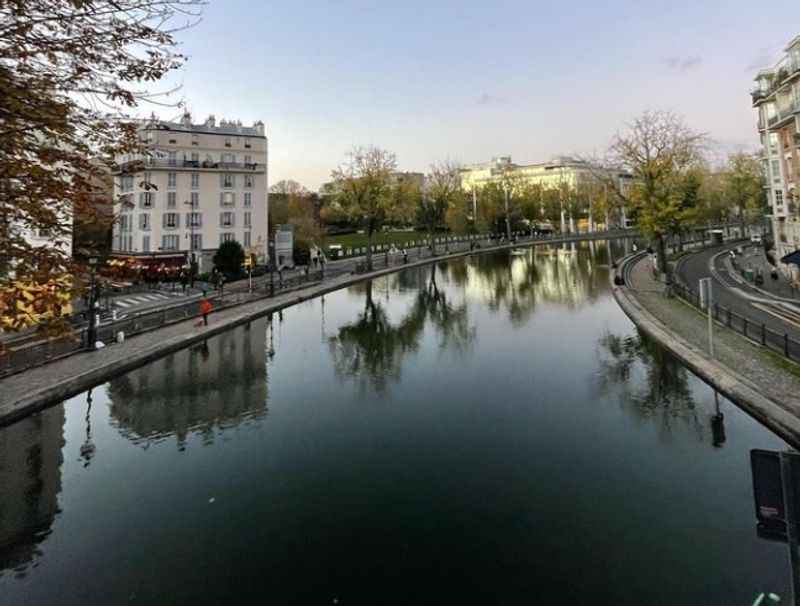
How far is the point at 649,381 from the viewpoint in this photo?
1812 cm

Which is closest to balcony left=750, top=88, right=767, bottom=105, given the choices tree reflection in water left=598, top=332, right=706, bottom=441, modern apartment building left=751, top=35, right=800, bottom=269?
modern apartment building left=751, top=35, right=800, bottom=269

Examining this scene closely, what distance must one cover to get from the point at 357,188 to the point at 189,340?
41.0 metres

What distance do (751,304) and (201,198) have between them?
185 feet

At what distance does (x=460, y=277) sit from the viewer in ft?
179

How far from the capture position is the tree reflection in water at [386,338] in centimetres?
2120

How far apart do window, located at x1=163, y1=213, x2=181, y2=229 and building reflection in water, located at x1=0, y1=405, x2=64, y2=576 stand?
152 ft

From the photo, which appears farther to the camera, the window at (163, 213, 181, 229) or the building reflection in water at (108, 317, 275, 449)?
the window at (163, 213, 181, 229)

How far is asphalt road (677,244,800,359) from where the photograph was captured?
20781 mm

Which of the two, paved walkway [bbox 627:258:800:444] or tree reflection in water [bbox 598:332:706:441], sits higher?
paved walkway [bbox 627:258:800:444]

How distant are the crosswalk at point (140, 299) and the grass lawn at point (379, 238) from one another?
50.3 metres

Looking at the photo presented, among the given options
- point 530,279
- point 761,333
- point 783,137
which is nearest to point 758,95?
point 783,137

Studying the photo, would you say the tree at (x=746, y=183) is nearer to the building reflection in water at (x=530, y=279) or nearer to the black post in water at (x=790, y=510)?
the building reflection in water at (x=530, y=279)

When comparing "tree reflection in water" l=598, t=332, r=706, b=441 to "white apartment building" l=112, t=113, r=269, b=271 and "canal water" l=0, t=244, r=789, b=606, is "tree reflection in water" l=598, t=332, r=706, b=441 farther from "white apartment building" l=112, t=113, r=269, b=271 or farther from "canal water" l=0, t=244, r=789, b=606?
"white apartment building" l=112, t=113, r=269, b=271

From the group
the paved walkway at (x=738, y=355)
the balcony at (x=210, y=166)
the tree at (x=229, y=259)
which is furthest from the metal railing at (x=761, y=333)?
the balcony at (x=210, y=166)
